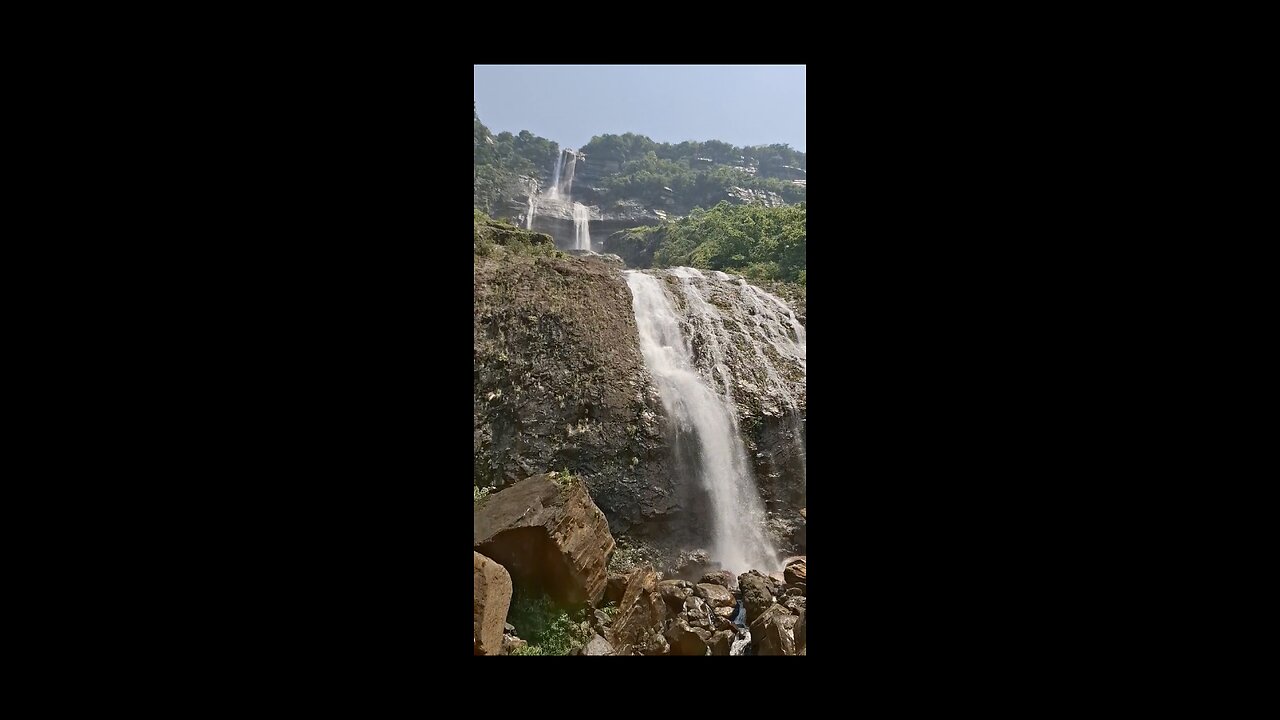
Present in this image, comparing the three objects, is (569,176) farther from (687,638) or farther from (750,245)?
(687,638)

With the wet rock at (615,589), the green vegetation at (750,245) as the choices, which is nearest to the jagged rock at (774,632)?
the wet rock at (615,589)

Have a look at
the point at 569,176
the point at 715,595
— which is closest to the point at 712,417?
the point at 715,595

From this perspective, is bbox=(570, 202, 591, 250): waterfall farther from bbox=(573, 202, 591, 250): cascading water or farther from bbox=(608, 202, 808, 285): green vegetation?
bbox=(608, 202, 808, 285): green vegetation

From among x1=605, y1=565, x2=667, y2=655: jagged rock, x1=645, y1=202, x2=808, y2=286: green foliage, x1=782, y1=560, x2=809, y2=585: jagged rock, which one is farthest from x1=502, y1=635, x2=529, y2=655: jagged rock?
x1=645, y1=202, x2=808, y2=286: green foliage

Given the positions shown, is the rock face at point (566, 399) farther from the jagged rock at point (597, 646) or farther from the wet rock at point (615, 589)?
the jagged rock at point (597, 646)
